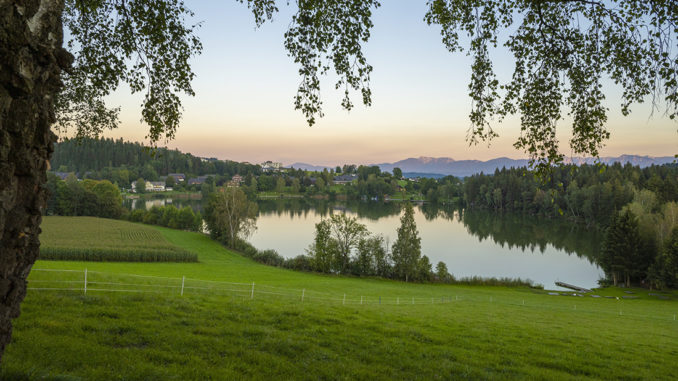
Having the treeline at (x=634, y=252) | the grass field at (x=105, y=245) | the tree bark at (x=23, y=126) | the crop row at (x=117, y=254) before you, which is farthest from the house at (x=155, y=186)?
the tree bark at (x=23, y=126)

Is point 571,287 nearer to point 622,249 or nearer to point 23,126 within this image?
point 622,249

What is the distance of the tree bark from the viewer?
234 cm

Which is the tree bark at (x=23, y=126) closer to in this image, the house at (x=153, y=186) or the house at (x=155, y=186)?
the house at (x=153, y=186)

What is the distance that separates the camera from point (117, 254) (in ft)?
109

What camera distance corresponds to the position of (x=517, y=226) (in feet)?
234

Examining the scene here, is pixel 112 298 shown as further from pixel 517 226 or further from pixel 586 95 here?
pixel 517 226

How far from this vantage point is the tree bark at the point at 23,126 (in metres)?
2.34

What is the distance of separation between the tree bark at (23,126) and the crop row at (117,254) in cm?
3582

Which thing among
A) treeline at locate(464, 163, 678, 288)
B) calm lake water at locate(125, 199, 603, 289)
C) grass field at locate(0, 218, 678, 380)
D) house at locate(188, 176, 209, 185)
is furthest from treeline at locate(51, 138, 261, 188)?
grass field at locate(0, 218, 678, 380)

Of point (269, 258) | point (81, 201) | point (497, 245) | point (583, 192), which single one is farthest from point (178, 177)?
point (583, 192)

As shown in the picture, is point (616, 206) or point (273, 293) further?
point (616, 206)

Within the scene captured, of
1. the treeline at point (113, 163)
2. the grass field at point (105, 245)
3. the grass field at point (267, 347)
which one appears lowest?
the grass field at point (105, 245)

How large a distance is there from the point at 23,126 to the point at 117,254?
120 feet

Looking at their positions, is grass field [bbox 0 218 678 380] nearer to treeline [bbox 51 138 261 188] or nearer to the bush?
the bush
